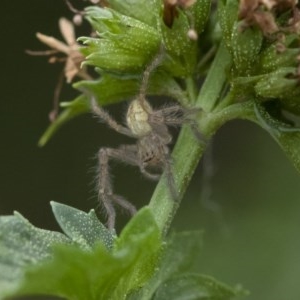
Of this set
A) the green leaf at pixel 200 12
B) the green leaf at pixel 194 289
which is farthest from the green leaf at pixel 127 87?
the green leaf at pixel 194 289

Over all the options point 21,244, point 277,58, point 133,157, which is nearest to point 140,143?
point 133,157

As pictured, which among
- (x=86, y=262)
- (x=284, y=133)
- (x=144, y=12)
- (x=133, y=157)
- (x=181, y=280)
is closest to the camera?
(x=86, y=262)

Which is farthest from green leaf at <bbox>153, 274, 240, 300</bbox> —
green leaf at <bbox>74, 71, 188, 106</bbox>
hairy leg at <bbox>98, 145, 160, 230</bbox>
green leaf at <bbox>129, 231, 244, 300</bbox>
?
green leaf at <bbox>74, 71, 188, 106</bbox>

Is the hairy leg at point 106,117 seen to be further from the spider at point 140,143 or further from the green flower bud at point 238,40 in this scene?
the green flower bud at point 238,40

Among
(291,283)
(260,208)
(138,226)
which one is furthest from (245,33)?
(260,208)

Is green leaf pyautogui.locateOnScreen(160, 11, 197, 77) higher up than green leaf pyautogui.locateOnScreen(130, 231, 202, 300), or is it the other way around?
green leaf pyautogui.locateOnScreen(160, 11, 197, 77)

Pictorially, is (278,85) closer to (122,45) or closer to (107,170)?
(122,45)

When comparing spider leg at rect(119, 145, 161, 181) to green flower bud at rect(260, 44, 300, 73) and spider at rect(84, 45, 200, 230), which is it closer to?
spider at rect(84, 45, 200, 230)
